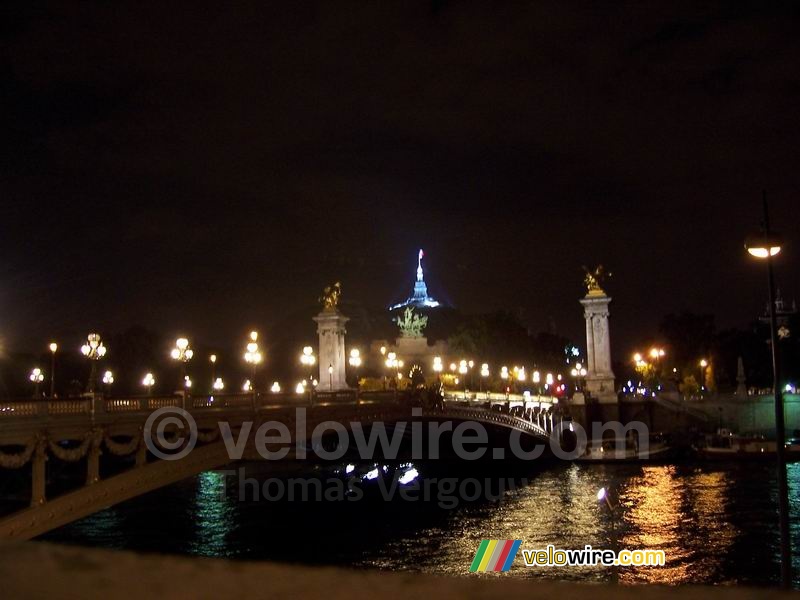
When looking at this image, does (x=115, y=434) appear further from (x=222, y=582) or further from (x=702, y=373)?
(x=702, y=373)

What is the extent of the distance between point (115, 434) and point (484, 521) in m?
18.7

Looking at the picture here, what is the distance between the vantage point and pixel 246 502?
44.7 metres

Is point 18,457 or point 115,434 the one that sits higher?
point 115,434

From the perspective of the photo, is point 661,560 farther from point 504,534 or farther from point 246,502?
point 246,502

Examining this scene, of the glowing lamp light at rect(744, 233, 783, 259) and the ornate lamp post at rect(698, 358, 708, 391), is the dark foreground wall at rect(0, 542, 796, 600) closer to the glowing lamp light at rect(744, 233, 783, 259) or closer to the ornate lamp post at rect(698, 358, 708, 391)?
the glowing lamp light at rect(744, 233, 783, 259)

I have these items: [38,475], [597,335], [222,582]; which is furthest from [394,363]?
[222,582]

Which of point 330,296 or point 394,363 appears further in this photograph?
point 394,363

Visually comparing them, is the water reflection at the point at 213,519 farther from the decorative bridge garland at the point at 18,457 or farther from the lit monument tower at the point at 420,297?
the lit monument tower at the point at 420,297

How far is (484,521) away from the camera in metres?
39.4

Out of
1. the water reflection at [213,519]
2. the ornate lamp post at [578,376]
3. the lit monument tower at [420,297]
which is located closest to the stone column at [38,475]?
the water reflection at [213,519]

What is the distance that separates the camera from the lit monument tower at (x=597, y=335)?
6594cm

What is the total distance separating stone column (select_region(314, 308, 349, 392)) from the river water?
7086 millimetres

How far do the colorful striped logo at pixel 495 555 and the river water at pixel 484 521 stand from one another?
0.38m

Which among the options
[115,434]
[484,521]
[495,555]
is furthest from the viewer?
[484,521]
